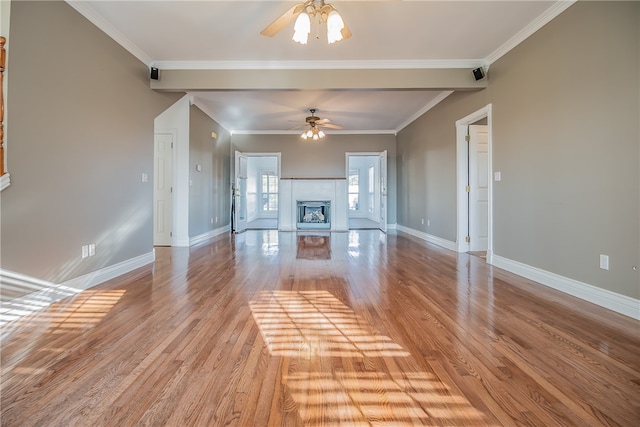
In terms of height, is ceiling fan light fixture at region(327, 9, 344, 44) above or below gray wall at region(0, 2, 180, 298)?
above

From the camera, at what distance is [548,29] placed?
9.87 feet

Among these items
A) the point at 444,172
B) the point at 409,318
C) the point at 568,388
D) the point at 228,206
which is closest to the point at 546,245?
the point at 409,318

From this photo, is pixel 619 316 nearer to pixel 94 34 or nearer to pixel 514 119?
pixel 514 119

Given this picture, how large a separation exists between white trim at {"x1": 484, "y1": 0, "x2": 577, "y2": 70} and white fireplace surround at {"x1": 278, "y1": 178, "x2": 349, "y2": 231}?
471 cm

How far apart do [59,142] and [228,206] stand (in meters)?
5.42

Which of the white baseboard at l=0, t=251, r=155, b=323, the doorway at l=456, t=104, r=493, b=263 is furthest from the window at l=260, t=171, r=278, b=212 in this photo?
the white baseboard at l=0, t=251, r=155, b=323

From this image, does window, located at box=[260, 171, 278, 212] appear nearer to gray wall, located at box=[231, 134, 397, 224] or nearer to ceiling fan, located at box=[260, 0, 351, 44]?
gray wall, located at box=[231, 134, 397, 224]

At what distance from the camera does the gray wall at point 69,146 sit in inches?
90.4

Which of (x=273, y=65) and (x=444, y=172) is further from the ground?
(x=273, y=65)

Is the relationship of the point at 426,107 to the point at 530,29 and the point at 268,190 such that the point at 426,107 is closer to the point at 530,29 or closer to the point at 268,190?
the point at 530,29

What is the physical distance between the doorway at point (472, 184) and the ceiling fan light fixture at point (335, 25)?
3.07m

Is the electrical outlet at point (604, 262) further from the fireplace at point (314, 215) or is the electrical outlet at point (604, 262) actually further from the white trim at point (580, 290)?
the fireplace at point (314, 215)

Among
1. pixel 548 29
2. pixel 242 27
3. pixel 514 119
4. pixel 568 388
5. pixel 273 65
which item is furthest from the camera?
pixel 273 65

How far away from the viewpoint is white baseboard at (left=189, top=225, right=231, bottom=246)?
18.9 ft
